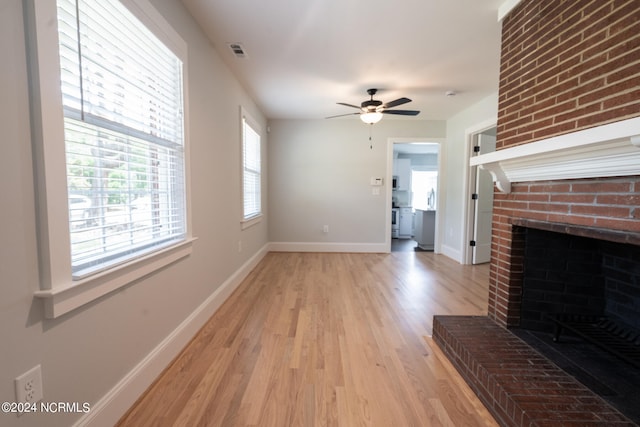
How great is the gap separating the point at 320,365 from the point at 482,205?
12.1 ft

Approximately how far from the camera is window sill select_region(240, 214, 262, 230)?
345cm

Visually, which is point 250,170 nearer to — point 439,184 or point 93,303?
point 93,303

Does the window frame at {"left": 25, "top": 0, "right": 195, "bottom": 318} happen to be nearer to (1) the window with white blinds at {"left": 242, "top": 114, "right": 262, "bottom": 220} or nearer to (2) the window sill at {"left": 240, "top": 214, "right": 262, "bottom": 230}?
(2) the window sill at {"left": 240, "top": 214, "right": 262, "bottom": 230}

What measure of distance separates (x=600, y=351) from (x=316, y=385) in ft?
5.45

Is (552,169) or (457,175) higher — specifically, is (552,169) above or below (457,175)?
below

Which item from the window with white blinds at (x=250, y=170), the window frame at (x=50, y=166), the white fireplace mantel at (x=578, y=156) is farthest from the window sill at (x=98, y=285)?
the white fireplace mantel at (x=578, y=156)

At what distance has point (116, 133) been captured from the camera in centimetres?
135

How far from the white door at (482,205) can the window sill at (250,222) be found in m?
3.33

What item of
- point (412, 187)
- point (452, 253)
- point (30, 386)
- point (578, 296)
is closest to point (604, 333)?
point (578, 296)

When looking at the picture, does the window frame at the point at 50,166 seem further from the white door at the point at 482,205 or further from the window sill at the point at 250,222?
the white door at the point at 482,205

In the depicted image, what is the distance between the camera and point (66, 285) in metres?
1.04

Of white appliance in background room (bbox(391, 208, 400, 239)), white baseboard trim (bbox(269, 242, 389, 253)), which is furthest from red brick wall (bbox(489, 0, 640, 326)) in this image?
white appliance in background room (bbox(391, 208, 400, 239))

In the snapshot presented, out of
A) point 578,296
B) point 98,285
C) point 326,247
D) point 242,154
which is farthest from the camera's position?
point 326,247

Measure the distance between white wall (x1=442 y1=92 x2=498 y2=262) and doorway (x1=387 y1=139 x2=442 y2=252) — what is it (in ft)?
1.15
